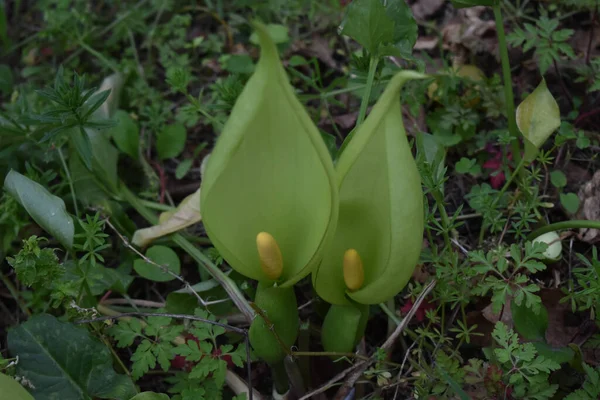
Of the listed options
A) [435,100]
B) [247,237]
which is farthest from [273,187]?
[435,100]

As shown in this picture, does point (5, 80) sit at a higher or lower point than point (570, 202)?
higher

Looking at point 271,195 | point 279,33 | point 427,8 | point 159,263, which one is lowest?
point 159,263

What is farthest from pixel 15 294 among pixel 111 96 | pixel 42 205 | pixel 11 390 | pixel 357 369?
pixel 357 369

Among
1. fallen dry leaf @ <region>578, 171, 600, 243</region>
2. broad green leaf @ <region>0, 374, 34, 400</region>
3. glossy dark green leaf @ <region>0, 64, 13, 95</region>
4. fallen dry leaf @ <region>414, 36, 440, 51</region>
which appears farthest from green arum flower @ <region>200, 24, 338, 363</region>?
glossy dark green leaf @ <region>0, 64, 13, 95</region>

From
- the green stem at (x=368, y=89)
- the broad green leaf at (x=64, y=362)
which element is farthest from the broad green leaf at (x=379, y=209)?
the broad green leaf at (x=64, y=362)

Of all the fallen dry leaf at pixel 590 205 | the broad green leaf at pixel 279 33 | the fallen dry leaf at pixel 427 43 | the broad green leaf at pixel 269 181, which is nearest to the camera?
the broad green leaf at pixel 269 181

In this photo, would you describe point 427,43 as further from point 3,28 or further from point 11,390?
point 11,390

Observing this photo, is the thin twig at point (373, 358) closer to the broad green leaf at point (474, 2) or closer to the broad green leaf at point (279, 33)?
the broad green leaf at point (474, 2)

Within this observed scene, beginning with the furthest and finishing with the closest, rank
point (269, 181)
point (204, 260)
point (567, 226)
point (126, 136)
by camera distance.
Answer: point (126, 136) → point (204, 260) → point (567, 226) → point (269, 181)
